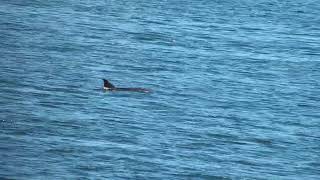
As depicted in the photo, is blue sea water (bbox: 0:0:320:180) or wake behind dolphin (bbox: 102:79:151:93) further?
wake behind dolphin (bbox: 102:79:151:93)

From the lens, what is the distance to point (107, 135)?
39.8 meters

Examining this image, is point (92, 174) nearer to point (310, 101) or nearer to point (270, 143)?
point (270, 143)

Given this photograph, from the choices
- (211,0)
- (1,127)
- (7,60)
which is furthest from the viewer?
(211,0)

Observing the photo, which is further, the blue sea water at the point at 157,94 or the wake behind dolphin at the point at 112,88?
the wake behind dolphin at the point at 112,88

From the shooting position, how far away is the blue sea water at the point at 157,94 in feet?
121

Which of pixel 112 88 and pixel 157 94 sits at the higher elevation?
pixel 112 88

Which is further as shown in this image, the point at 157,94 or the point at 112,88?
the point at 112,88

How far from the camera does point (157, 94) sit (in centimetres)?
4819

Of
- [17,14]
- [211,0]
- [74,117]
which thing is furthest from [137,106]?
[211,0]

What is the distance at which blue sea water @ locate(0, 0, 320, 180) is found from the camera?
36812mm

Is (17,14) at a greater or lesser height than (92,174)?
lesser

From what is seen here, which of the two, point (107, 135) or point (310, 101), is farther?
point (310, 101)

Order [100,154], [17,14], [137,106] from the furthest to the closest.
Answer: [17,14], [137,106], [100,154]

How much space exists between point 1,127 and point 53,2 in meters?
40.6
